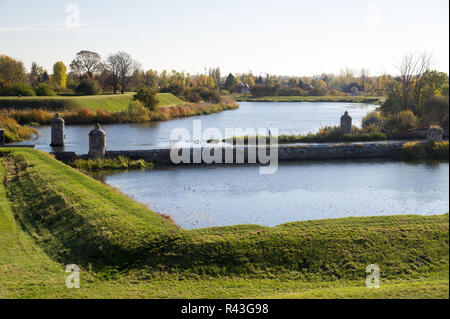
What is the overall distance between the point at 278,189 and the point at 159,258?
236 inches

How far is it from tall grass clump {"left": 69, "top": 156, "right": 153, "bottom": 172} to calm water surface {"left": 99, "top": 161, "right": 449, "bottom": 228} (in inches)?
29.6

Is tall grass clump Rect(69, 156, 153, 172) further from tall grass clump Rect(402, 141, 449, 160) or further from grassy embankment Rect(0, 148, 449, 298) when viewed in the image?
tall grass clump Rect(402, 141, 449, 160)

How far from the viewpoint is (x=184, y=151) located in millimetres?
16594

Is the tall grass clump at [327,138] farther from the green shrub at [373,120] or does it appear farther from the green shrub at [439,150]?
the green shrub at [439,150]

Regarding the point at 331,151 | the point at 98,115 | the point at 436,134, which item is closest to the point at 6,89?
Result: the point at 98,115

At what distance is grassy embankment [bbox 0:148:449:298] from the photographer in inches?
231

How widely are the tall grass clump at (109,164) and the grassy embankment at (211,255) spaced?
6089mm

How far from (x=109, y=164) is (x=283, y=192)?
6372 mm

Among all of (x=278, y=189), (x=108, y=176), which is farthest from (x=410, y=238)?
(x=108, y=176)

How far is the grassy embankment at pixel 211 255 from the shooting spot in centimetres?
588

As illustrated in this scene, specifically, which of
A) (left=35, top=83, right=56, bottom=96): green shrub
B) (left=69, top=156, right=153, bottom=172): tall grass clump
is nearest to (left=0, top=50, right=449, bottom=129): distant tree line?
(left=35, top=83, right=56, bottom=96): green shrub

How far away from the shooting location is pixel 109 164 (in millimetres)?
15570

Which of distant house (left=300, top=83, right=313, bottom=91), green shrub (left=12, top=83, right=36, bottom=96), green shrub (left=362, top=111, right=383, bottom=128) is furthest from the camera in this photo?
distant house (left=300, top=83, right=313, bottom=91)

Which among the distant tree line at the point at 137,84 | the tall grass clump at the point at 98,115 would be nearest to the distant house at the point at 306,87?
the distant tree line at the point at 137,84
